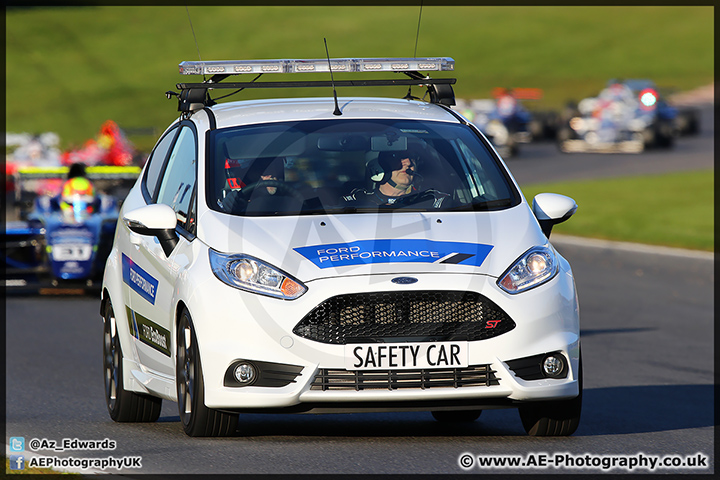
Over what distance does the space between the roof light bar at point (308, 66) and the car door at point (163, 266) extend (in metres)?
0.33

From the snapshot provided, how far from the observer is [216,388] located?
19.9 feet

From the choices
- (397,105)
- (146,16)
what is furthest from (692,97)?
(397,105)

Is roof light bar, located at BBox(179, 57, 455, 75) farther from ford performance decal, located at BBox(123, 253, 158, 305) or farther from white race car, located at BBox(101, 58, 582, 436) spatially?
ford performance decal, located at BBox(123, 253, 158, 305)

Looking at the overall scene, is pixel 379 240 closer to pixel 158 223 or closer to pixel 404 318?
pixel 404 318

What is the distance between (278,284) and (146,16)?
94.3 metres

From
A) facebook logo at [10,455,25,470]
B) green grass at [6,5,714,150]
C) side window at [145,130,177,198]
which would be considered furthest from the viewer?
green grass at [6,5,714,150]

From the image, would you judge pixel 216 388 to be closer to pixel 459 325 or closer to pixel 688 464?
pixel 459 325

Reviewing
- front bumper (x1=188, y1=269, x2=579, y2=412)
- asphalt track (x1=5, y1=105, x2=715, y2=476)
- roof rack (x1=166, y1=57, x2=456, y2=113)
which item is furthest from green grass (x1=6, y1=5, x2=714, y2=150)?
front bumper (x1=188, y1=269, x2=579, y2=412)

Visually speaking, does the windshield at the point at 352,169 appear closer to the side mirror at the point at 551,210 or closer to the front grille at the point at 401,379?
the side mirror at the point at 551,210

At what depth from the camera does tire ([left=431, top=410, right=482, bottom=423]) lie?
24.4 feet

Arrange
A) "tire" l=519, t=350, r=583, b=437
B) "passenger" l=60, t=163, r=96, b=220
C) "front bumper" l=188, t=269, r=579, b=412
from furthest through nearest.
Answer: "passenger" l=60, t=163, r=96, b=220
"tire" l=519, t=350, r=583, b=437
"front bumper" l=188, t=269, r=579, b=412

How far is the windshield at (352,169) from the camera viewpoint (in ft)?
Result: 21.9

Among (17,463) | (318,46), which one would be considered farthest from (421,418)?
(318,46)

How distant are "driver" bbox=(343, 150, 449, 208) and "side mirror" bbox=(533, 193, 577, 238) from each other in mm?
482
